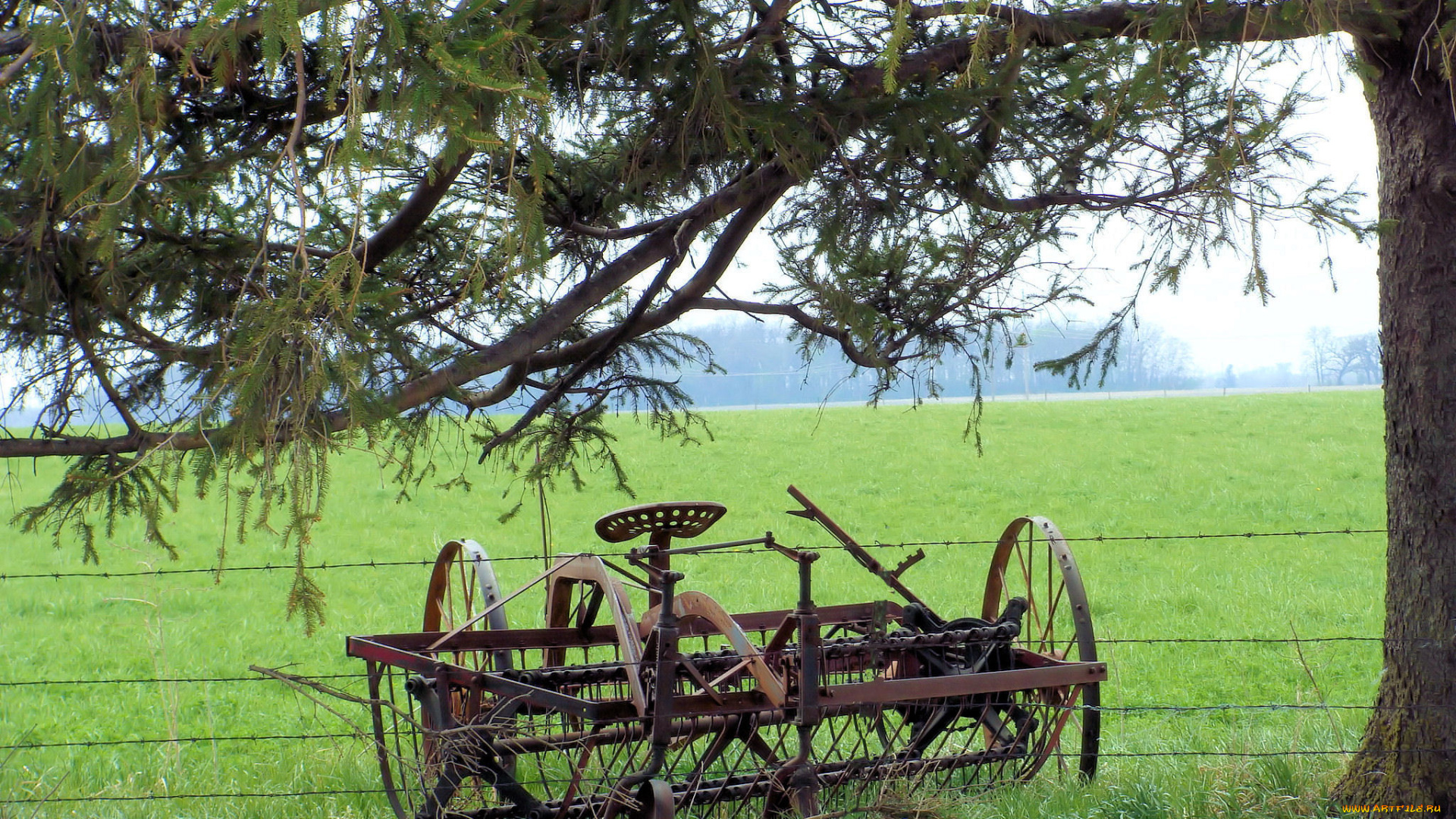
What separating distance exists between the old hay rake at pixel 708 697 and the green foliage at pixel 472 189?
0.89m

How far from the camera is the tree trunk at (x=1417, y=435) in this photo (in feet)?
12.8

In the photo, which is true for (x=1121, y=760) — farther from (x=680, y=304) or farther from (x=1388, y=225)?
(x=680, y=304)

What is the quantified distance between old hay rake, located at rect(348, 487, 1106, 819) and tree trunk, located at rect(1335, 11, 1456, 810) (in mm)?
1052

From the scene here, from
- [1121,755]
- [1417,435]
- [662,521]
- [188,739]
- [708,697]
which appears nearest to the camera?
[708,697]

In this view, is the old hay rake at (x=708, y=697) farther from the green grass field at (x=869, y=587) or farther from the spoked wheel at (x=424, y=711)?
the green grass field at (x=869, y=587)

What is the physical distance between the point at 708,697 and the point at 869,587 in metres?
8.05

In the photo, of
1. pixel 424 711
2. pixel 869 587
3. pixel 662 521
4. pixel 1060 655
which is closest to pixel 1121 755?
pixel 1060 655

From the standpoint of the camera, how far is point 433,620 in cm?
555

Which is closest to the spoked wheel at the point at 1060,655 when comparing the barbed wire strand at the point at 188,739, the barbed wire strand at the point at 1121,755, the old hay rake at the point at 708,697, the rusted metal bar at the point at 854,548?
the old hay rake at the point at 708,697

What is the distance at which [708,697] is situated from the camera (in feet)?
11.7

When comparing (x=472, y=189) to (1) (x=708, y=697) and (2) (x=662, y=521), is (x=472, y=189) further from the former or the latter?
(1) (x=708, y=697)

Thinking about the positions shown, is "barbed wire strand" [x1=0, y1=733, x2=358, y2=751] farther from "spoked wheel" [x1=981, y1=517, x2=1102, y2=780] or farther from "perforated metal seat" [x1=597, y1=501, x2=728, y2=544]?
"spoked wheel" [x1=981, y1=517, x2=1102, y2=780]

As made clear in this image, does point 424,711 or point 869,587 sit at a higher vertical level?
point 424,711

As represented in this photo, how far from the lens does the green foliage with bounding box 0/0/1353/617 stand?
8.77ft
